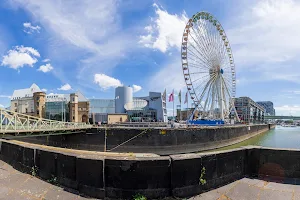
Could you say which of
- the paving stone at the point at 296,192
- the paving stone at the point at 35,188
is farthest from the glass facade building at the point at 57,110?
the paving stone at the point at 296,192

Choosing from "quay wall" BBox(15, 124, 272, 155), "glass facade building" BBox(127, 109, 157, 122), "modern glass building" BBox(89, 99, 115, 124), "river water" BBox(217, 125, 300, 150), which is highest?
"modern glass building" BBox(89, 99, 115, 124)

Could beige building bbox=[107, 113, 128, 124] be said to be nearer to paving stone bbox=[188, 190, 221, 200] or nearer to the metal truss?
the metal truss

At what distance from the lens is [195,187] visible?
414 cm

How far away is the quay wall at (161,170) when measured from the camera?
3.89 meters

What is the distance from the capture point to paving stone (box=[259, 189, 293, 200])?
398cm

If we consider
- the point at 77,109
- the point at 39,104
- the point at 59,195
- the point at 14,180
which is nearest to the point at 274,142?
the point at 59,195

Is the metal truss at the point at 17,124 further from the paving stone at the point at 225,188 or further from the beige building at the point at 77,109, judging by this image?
the beige building at the point at 77,109

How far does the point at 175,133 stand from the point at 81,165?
103 ft

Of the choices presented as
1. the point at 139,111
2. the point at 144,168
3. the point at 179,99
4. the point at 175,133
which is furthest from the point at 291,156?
the point at 139,111

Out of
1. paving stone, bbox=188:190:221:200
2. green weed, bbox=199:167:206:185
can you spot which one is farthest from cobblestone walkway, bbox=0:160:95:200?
green weed, bbox=199:167:206:185

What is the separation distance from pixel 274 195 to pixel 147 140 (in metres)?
31.4

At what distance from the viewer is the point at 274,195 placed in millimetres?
4094

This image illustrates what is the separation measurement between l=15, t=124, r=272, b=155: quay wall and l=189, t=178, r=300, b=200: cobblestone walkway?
29.9 metres

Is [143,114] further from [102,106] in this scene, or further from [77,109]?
[77,109]
